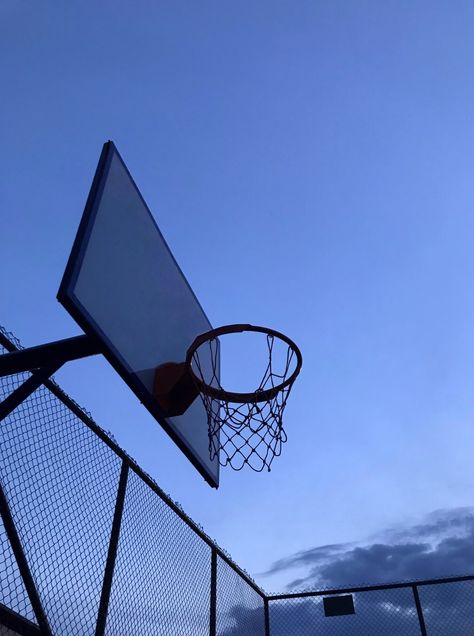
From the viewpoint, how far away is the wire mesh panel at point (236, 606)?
7.38m

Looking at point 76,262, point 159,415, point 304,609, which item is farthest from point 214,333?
point 304,609

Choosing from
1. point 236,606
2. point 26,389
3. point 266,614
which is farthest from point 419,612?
point 26,389

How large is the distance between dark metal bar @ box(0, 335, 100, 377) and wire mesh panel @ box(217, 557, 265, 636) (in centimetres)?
443

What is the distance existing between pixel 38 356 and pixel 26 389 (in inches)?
8.3

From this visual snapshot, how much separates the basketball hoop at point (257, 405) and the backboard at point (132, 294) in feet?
1.07

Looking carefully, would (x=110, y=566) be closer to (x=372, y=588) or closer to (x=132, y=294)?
(x=132, y=294)

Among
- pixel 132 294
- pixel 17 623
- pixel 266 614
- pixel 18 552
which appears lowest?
pixel 17 623

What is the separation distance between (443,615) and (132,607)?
16.1 ft

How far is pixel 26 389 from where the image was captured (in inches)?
157

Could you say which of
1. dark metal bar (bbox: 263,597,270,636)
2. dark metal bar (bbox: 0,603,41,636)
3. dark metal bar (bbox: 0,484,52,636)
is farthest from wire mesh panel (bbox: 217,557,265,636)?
dark metal bar (bbox: 0,484,52,636)

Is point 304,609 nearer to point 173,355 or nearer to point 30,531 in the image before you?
point 173,355

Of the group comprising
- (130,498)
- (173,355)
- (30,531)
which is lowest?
(30,531)

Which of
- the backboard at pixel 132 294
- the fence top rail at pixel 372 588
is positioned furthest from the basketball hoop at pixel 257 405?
the fence top rail at pixel 372 588

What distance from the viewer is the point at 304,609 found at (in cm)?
895
